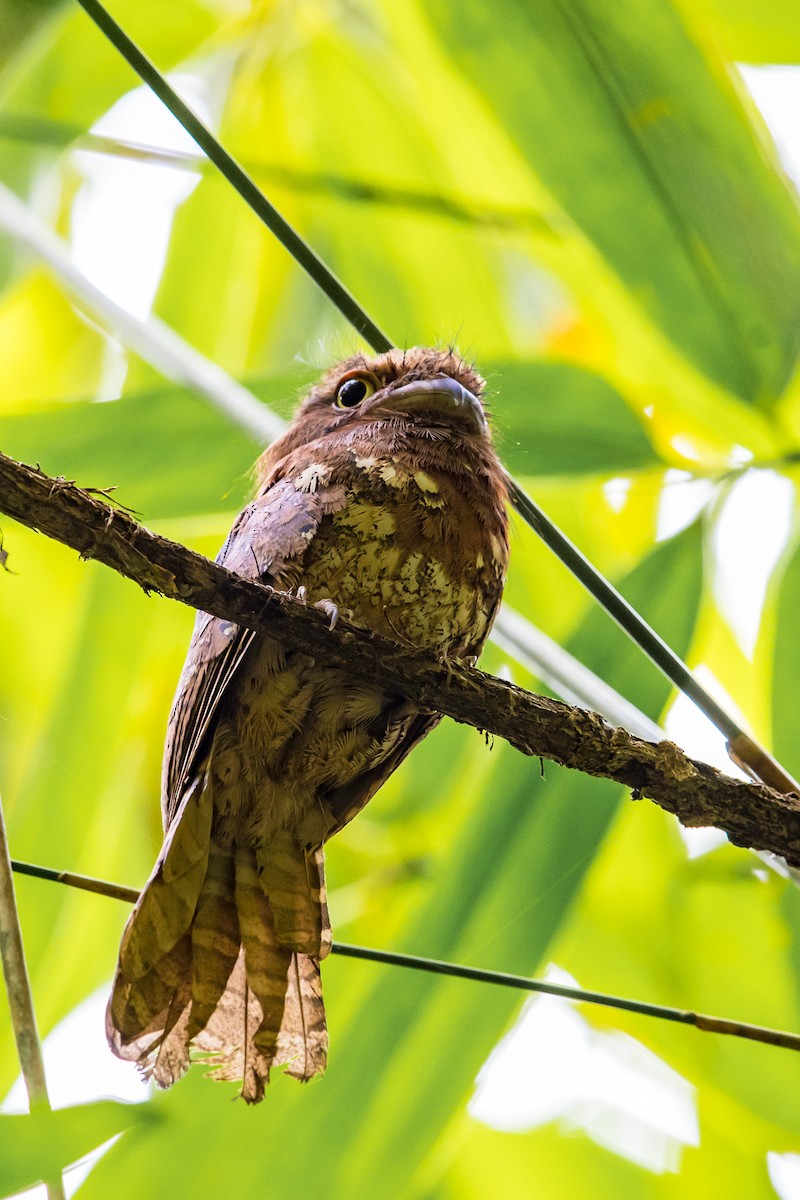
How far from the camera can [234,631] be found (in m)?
1.92

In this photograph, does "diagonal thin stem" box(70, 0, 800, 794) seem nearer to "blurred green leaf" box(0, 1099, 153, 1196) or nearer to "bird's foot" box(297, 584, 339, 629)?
"bird's foot" box(297, 584, 339, 629)

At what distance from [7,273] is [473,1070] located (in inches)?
73.5

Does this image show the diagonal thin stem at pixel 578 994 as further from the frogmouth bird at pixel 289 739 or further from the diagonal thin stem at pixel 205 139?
the diagonal thin stem at pixel 205 139

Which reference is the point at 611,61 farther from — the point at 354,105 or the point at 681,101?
the point at 354,105

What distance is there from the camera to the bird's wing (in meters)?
1.95

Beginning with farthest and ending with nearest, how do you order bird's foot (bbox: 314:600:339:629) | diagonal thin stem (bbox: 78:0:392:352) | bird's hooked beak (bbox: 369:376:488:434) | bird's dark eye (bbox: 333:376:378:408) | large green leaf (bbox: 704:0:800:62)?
bird's dark eye (bbox: 333:376:378:408)
bird's hooked beak (bbox: 369:376:488:434)
large green leaf (bbox: 704:0:800:62)
bird's foot (bbox: 314:600:339:629)
diagonal thin stem (bbox: 78:0:392:352)

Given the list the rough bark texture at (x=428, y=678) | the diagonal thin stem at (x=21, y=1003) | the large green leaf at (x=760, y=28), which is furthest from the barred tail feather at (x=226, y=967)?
the large green leaf at (x=760, y=28)

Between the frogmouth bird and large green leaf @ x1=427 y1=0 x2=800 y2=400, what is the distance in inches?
17.4

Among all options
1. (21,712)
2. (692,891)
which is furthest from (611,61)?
(21,712)

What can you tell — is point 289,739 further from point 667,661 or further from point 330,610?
point 667,661

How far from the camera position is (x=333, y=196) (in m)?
2.59

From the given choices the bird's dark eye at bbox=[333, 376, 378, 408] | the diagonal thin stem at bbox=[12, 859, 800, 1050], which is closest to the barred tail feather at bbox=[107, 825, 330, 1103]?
the diagonal thin stem at bbox=[12, 859, 800, 1050]

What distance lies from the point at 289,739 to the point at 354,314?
2.53 feet

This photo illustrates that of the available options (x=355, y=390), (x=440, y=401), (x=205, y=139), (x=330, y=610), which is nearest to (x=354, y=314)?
(x=205, y=139)
